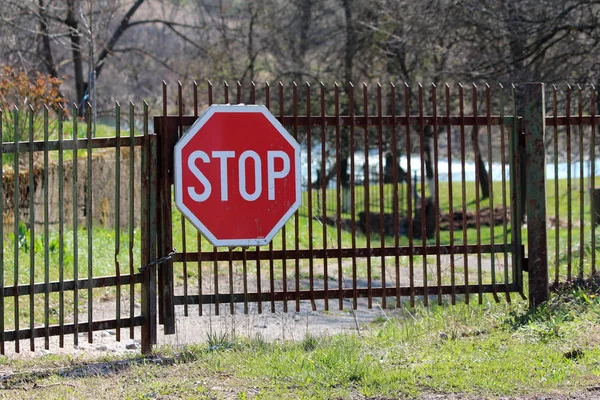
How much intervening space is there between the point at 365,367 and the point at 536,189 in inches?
98.0

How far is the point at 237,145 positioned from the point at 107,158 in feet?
23.6

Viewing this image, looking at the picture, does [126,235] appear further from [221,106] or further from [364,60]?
[364,60]

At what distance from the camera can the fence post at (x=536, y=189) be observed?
7020 millimetres

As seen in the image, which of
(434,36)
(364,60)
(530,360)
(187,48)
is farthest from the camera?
(187,48)

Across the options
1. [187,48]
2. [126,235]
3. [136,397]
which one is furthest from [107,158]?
[187,48]

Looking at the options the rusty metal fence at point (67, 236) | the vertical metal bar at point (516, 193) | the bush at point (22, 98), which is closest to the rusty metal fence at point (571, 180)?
the vertical metal bar at point (516, 193)

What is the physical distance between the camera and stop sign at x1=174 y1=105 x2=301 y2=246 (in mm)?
6031

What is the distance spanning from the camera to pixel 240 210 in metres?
6.14

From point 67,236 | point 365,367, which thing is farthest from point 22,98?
point 365,367

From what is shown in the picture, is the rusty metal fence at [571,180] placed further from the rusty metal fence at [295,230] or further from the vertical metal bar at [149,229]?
the vertical metal bar at [149,229]

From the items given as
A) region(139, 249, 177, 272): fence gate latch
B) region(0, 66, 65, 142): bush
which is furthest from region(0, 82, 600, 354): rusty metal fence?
region(0, 66, 65, 142): bush

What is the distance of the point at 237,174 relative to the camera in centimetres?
614

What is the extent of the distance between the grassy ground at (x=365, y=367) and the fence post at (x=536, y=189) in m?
0.25

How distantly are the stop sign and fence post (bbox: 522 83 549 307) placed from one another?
2.05 m
